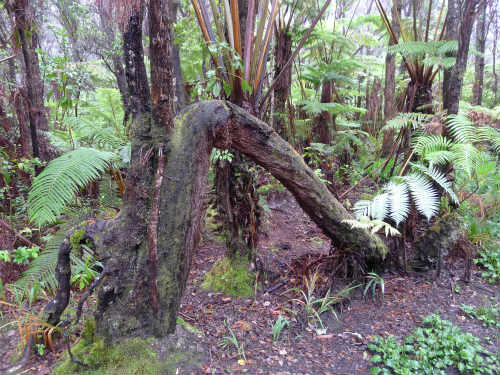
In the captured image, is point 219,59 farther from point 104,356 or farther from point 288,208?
point 288,208

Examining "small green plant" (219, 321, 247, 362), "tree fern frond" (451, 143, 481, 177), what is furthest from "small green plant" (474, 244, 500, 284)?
"small green plant" (219, 321, 247, 362)

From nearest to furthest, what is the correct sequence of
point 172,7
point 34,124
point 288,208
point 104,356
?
point 104,356 < point 34,124 < point 288,208 < point 172,7

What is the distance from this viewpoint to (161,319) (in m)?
2.05

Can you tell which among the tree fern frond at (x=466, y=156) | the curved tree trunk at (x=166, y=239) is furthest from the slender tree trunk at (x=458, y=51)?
the curved tree trunk at (x=166, y=239)

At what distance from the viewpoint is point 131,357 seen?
6.25 feet

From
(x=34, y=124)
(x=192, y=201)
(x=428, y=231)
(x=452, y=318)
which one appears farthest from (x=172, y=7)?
(x=452, y=318)

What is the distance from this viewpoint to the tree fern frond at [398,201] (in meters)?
2.56

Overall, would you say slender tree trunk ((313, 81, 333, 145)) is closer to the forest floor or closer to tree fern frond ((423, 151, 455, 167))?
the forest floor

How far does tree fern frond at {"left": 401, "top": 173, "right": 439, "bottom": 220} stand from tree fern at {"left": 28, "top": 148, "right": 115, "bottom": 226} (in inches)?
119

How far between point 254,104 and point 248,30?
637 millimetres

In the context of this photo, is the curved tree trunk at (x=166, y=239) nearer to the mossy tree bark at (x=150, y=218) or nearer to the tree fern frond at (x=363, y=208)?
the mossy tree bark at (x=150, y=218)

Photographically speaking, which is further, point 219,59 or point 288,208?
point 288,208

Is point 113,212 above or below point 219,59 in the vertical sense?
below

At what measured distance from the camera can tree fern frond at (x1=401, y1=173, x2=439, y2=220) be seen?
2.58m
